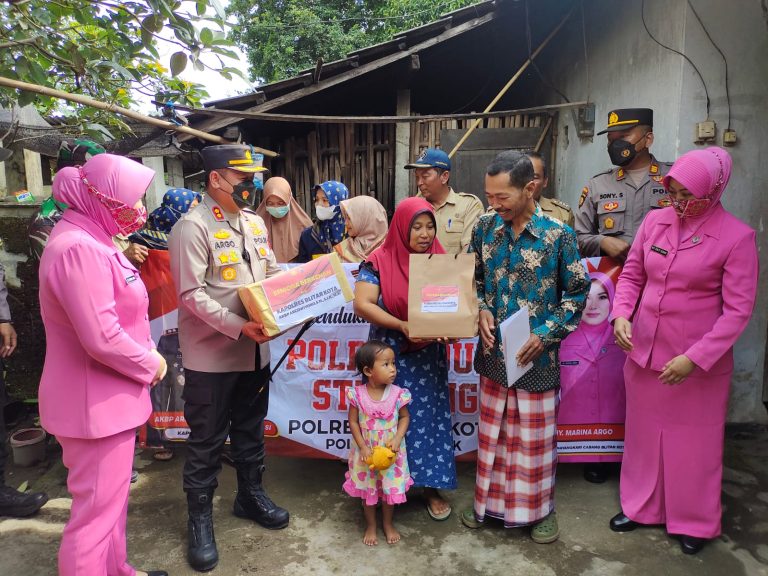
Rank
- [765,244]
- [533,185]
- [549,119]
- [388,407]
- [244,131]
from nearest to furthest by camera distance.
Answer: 1. [533,185]
2. [388,407]
3. [765,244]
4. [549,119]
5. [244,131]

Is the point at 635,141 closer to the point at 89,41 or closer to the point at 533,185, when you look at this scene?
the point at 533,185

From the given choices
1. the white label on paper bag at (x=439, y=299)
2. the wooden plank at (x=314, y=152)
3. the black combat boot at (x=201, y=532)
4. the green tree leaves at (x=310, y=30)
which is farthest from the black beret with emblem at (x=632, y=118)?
the green tree leaves at (x=310, y=30)

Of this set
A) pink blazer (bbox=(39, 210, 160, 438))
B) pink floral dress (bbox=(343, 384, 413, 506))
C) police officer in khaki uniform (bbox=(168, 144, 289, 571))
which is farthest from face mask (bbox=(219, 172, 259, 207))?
pink floral dress (bbox=(343, 384, 413, 506))

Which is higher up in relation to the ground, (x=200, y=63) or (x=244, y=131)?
(x=244, y=131)

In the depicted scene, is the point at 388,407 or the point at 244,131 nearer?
the point at 388,407

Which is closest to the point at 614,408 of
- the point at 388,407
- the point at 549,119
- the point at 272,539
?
the point at 388,407

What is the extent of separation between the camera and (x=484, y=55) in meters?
7.60

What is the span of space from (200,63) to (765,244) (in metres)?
4.20

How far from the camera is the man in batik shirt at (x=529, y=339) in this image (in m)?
2.76

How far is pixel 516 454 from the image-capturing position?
2951 millimetres

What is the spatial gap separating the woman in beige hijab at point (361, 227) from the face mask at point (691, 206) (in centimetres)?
196

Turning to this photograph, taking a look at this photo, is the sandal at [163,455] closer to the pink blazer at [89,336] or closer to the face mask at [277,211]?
the pink blazer at [89,336]

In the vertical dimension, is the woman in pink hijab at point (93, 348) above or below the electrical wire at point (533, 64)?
below

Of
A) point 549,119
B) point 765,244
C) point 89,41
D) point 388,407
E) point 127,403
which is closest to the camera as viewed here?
point 127,403
